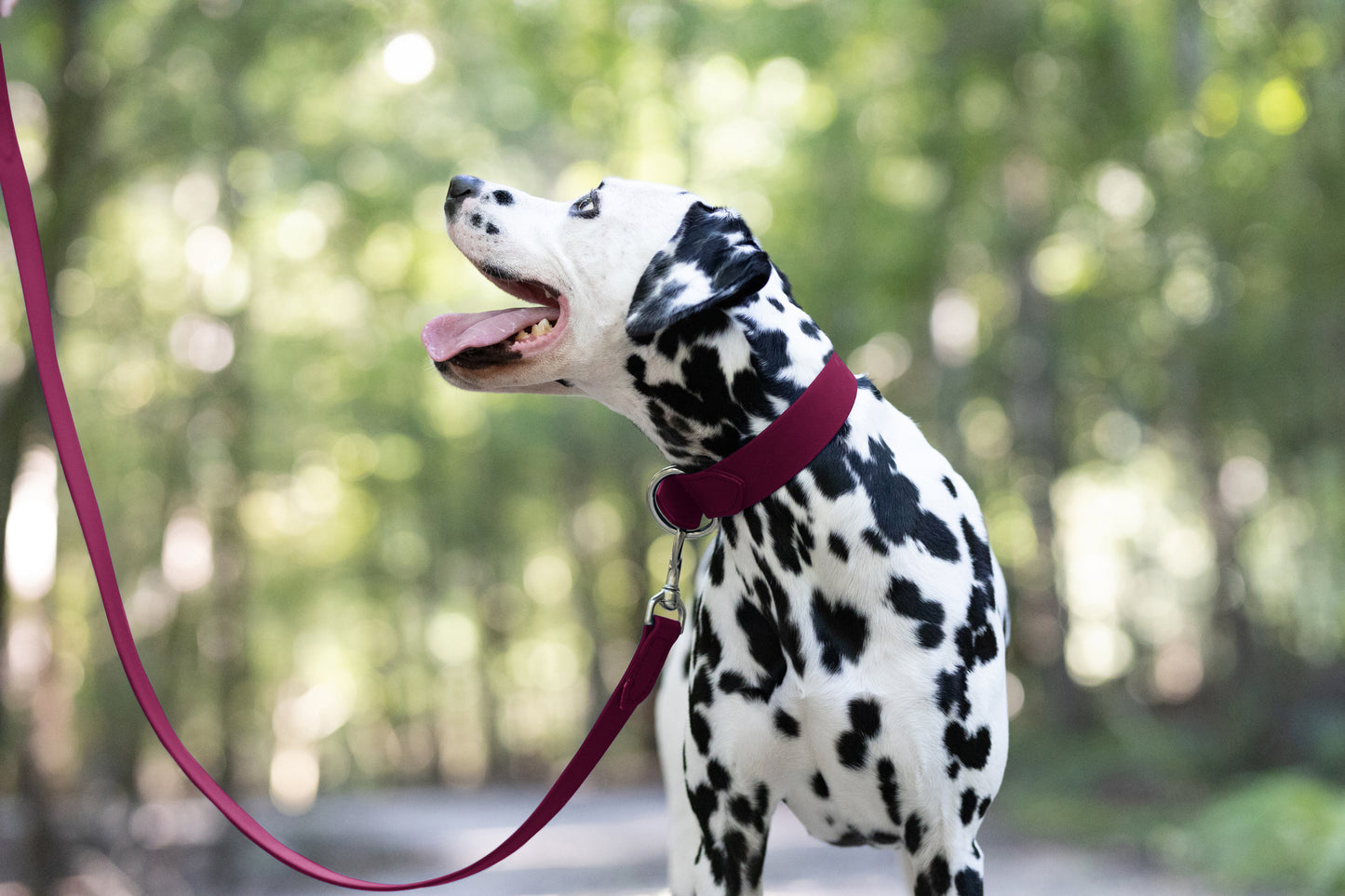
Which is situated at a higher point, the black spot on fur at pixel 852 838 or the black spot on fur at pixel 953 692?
the black spot on fur at pixel 953 692

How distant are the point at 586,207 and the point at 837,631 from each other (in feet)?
3.83

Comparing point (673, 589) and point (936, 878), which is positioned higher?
point (673, 589)

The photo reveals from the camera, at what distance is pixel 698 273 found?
2.42m

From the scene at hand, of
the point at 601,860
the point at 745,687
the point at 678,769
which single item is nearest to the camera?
the point at 745,687

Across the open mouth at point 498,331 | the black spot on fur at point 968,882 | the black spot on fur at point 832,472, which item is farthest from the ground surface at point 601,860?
the open mouth at point 498,331

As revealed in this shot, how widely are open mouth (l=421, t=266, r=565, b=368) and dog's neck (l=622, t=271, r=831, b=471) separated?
222 mm

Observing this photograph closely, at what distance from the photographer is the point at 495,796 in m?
24.8

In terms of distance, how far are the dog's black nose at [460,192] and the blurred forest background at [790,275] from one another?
6.31m

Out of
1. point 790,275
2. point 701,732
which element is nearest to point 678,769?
point 701,732

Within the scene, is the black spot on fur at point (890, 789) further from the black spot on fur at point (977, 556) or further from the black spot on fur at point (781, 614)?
the black spot on fur at point (977, 556)

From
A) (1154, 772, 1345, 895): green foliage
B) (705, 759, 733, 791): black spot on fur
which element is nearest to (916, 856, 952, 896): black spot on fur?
(705, 759, 733, 791): black spot on fur

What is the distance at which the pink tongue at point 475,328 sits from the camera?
2.49 m

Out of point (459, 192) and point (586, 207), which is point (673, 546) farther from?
point (459, 192)

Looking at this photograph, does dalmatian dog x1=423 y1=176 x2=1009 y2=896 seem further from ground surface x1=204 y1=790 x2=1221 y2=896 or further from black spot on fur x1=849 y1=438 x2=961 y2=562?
ground surface x1=204 y1=790 x2=1221 y2=896
